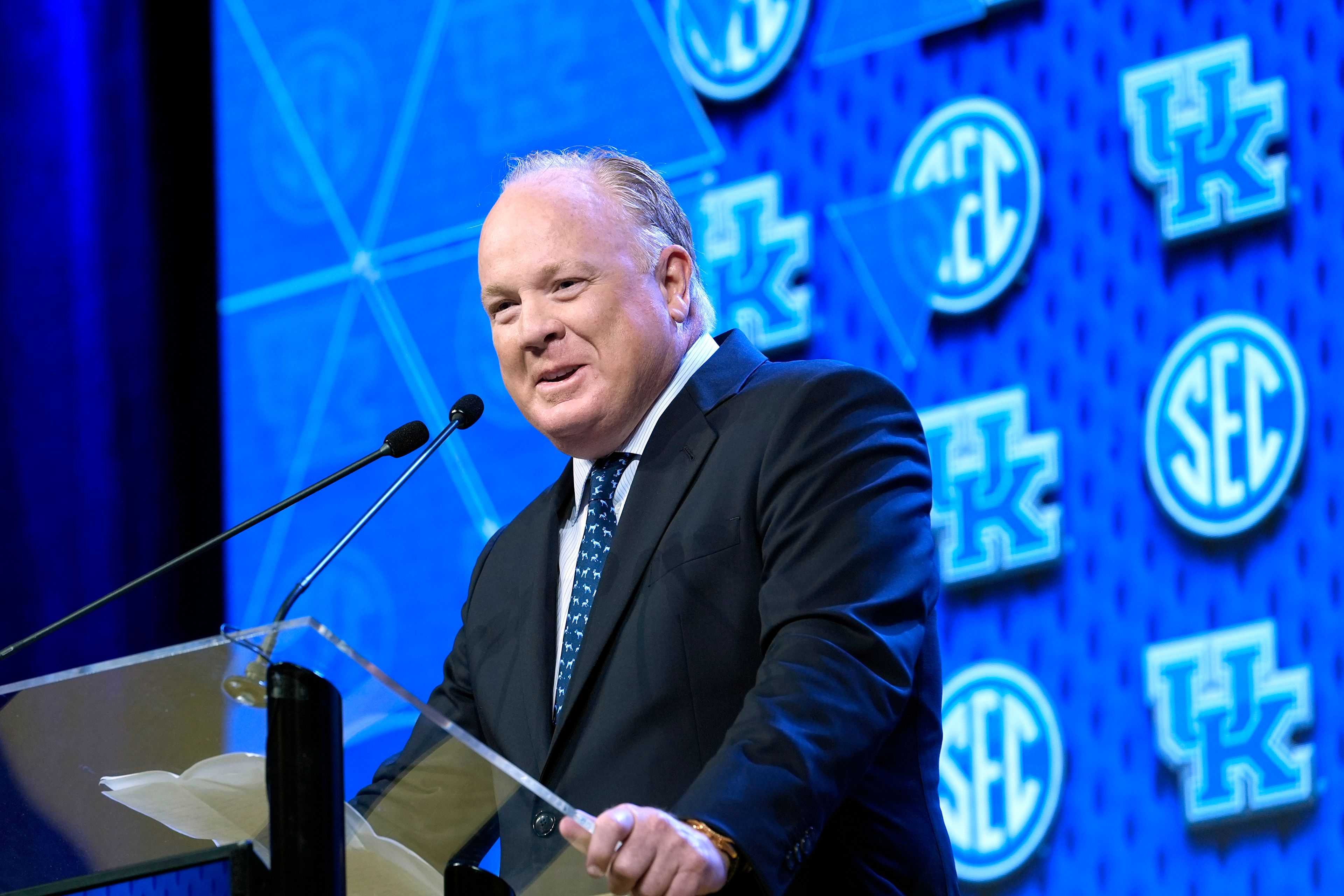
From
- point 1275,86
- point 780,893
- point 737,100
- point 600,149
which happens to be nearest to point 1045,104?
point 1275,86

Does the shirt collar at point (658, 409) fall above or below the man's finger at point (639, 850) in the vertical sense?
above

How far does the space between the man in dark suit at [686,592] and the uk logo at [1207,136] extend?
1.22 meters

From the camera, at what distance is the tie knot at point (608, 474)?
6.52ft

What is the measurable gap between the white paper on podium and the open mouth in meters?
0.80

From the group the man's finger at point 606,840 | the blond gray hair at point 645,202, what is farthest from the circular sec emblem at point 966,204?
the man's finger at point 606,840

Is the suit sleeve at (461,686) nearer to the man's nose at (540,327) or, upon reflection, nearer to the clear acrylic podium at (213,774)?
the man's nose at (540,327)

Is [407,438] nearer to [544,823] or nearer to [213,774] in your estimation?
[213,774]

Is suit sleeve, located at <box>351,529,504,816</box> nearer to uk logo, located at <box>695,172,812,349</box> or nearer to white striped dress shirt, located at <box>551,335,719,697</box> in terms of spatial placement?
white striped dress shirt, located at <box>551,335,719,697</box>

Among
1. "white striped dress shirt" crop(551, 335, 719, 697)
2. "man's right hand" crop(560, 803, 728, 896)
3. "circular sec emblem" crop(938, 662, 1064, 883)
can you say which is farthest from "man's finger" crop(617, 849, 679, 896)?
"circular sec emblem" crop(938, 662, 1064, 883)

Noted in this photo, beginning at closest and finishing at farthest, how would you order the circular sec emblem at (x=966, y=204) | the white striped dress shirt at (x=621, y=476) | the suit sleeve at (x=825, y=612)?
the suit sleeve at (x=825, y=612), the white striped dress shirt at (x=621, y=476), the circular sec emblem at (x=966, y=204)

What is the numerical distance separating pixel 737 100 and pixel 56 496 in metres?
2.15

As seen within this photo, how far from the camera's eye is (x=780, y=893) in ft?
4.58

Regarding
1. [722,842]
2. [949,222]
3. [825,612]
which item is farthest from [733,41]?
[722,842]

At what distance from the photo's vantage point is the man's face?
2.02m
